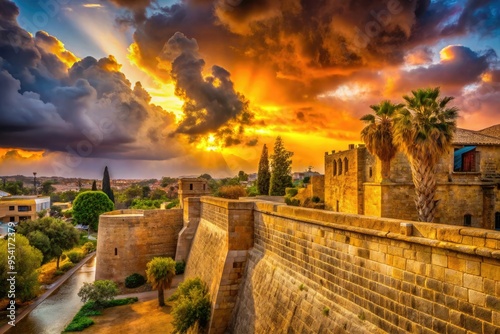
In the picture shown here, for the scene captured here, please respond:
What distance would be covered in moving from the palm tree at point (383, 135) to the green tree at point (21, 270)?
22298 mm

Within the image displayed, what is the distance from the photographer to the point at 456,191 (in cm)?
1816

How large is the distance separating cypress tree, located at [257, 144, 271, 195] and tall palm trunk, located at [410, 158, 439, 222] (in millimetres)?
39139

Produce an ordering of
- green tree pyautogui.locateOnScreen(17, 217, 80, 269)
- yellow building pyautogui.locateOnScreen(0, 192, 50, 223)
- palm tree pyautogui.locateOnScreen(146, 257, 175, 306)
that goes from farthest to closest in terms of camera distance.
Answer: yellow building pyautogui.locateOnScreen(0, 192, 50, 223) → green tree pyautogui.locateOnScreen(17, 217, 80, 269) → palm tree pyautogui.locateOnScreen(146, 257, 175, 306)

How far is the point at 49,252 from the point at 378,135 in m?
28.5

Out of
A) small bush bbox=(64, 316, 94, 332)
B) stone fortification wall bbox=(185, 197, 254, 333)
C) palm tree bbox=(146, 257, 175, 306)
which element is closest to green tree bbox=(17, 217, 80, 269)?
small bush bbox=(64, 316, 94, 332)

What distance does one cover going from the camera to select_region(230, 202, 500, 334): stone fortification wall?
167 inches

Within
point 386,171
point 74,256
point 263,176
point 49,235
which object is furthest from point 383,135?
point 263,176

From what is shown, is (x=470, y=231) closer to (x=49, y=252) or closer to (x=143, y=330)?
(x=143, y=330)

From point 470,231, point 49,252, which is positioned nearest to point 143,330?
point 470,231

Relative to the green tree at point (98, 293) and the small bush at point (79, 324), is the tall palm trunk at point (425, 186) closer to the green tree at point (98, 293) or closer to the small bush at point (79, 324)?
the small bush at point (79, 324)

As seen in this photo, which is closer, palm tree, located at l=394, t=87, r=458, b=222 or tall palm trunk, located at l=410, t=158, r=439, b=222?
palm tree, located at l=394, t=87, r=458, b=222

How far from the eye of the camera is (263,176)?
53.6m

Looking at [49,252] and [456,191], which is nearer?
[456,191]

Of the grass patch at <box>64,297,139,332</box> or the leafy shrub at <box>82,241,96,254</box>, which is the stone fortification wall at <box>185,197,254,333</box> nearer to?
the grass patch at <box>64,297,139,332</box>
